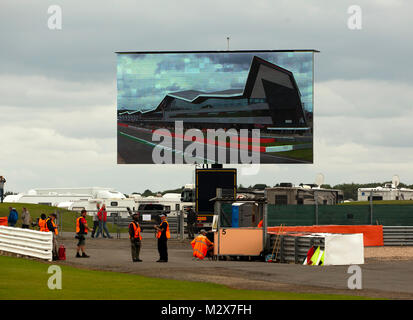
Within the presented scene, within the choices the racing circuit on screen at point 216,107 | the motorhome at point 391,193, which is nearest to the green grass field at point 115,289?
the racing circuit on screen at point 216,107

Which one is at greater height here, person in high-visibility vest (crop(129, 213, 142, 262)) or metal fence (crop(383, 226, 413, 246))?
person in high-visibility vest (crop(129, 213, 142, 262))

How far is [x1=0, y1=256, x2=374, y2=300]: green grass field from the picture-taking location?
1661 cm

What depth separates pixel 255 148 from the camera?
47750mm

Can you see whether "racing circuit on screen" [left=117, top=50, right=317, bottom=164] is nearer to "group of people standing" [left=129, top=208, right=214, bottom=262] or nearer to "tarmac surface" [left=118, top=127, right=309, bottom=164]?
"tarmac surface" [left=118, top=127, right=309, bottom=164]

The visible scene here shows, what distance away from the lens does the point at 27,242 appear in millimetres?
29391

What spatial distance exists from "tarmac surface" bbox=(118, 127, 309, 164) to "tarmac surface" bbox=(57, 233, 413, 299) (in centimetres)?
1329

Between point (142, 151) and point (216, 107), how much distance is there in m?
4.85

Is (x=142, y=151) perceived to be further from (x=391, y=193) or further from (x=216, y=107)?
(x=391, y=193)

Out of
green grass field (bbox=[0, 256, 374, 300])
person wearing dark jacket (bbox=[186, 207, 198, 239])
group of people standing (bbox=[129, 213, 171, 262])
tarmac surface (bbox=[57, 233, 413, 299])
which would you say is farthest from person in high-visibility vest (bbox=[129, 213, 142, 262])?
person wearing dark jacket (bbox=[186, 207, 198, 239])

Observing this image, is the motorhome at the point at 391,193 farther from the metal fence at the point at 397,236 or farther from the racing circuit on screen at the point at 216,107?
the metal fence at the point at 397,236

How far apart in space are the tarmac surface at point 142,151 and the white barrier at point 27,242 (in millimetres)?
17242

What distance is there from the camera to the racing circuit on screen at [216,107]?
157 ft
